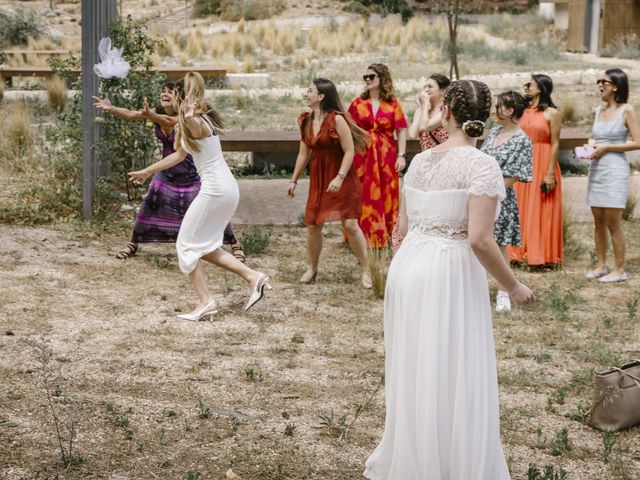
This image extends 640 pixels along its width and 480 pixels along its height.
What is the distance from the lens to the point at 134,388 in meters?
5.71

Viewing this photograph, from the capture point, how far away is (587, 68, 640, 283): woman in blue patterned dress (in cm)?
814

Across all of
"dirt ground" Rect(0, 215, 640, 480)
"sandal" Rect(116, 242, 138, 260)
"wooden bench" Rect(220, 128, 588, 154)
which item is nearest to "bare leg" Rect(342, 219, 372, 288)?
"dirt ground" Rect(0, 215, 640, 480)

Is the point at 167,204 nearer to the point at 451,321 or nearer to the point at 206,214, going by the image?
the point at 206,214

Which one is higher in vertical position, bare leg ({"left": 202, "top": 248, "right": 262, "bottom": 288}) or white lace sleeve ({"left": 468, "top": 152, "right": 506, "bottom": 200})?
white lace sleeve ({"left": 468, "top": 152, "right": 506, "bottom": 200})

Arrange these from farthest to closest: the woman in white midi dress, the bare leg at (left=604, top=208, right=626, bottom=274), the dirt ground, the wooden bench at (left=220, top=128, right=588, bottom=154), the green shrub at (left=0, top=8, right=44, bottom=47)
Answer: the green shrub at (left=0, top=8, right=44, bottom=47) < the wooden bench at (left=220, top=128, right=588, bottom=154) < the bare leg at (left=604, top=208, right=626, bottom=274) < the woman in white midi dress < the dirt ground

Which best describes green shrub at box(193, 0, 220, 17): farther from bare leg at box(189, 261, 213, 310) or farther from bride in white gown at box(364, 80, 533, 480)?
bride in white gown at box(364, 80, 533, 480)

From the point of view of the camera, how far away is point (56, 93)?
17734 mm

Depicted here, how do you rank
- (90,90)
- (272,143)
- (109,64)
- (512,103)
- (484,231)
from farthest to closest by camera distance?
1. (272,143)
2. (90,90)
3. (109,64)
4. (512,103)
5. (484,231)

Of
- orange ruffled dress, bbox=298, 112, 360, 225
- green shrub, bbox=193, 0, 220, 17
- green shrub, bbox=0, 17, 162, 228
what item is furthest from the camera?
green shrub, bbox=193, 0, 220, 17

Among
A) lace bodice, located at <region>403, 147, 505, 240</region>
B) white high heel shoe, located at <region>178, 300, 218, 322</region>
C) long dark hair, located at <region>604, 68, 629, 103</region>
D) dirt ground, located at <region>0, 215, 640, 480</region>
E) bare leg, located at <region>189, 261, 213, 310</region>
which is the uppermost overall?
long dark hair, located at <region>604, 68, 629, 103</region>

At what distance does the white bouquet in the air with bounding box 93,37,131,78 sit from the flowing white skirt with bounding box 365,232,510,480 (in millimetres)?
5844

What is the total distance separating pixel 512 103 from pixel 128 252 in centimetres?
336

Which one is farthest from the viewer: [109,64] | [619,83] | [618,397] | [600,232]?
[109,64]

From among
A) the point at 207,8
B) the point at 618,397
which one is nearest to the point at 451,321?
the point at 618,397
